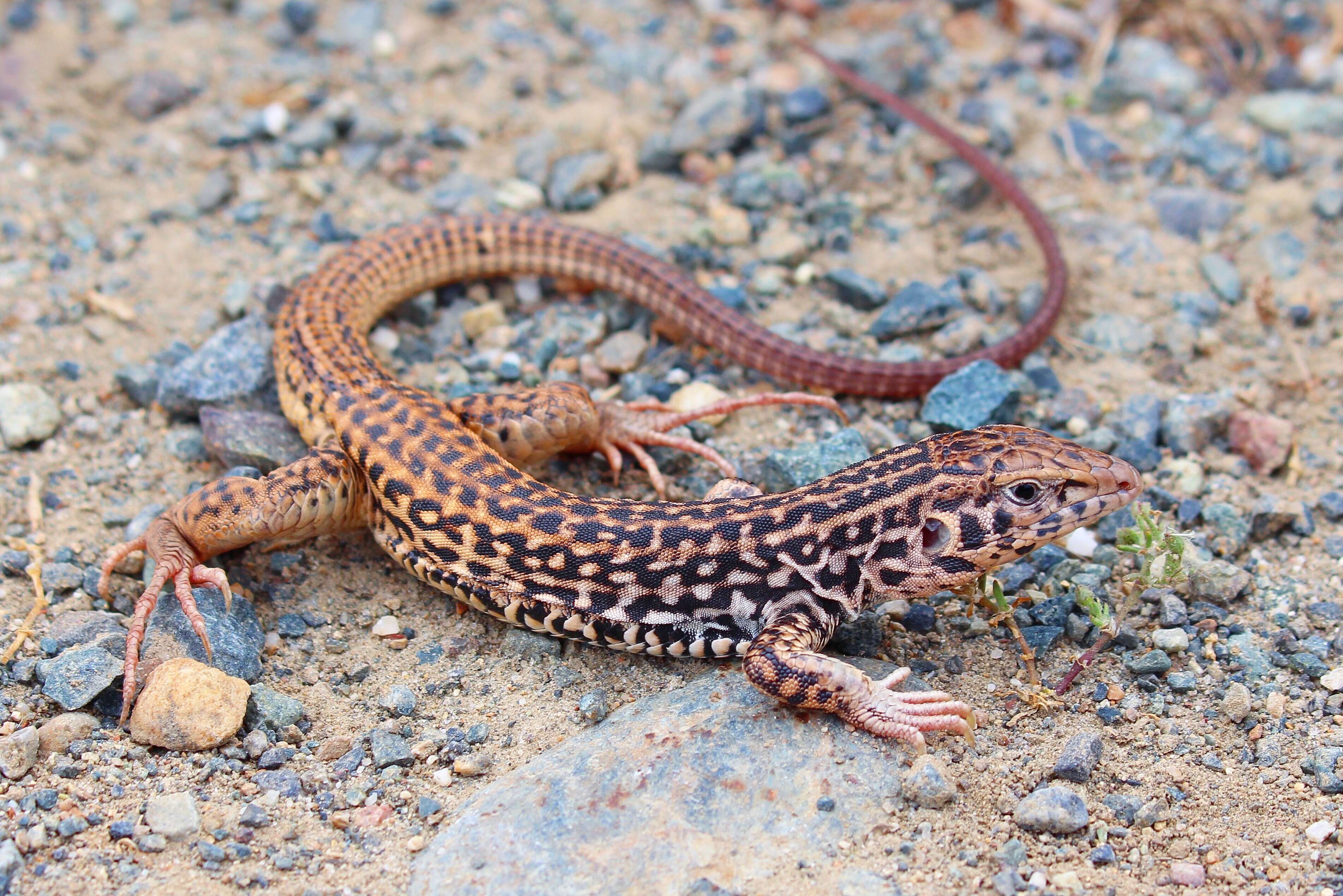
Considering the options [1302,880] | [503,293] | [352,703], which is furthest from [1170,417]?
[352,703]

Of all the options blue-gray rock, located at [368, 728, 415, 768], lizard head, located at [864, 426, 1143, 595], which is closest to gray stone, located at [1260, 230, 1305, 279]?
lizard head, located at [864, 426, 1143, 595]

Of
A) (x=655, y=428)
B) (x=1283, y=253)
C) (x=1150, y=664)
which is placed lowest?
(x=1150, y=664)

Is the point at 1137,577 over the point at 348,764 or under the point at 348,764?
over

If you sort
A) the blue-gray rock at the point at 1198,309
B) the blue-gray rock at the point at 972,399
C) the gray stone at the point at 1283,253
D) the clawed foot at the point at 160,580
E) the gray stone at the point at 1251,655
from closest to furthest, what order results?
the clawed foot at the point at 160,580
the gray stone at the point at 1251,655
the blue-gray rock at the point at 972,399
the blue-gray rock at the point at 1198,309
the gray stone at the point at 1283,253

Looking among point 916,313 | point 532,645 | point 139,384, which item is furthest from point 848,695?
point 139,384

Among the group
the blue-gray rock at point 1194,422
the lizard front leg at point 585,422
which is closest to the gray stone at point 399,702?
the lizard front leg at point 585,422

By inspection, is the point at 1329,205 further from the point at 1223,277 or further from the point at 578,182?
the point at 578,182

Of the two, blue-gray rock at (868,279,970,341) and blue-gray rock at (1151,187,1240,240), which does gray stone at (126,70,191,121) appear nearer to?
blue-gray rock at (868,279,970,341)

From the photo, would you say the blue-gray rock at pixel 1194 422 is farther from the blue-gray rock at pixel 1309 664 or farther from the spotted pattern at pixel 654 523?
the spotted pattern at pixel 654 523
